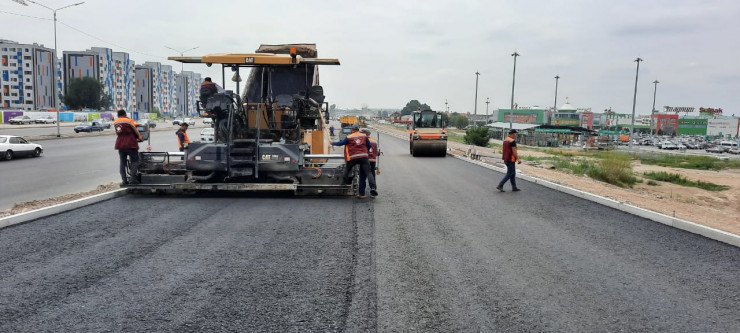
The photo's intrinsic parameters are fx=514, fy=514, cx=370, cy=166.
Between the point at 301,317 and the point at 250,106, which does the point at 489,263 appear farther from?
the point at 250,106

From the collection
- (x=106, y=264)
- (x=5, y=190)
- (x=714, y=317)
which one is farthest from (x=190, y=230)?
(x=5, y=190)

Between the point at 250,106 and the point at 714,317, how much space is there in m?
8.79

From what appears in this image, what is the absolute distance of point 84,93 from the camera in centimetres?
9375

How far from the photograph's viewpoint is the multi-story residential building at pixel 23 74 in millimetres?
98250

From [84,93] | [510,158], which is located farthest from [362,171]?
[84,93]

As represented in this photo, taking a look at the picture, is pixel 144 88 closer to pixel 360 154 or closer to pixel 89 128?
pixel 89 128

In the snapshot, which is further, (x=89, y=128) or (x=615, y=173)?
(x=89, y=128)

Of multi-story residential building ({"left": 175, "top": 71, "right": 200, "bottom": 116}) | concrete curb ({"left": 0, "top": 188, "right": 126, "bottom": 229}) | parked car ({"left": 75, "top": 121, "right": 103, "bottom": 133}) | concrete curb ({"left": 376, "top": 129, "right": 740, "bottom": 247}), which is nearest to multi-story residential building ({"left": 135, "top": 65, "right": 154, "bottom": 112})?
multi-story residential building ({"left": 175, "top": 71, "right": 200, "bottom": 116})

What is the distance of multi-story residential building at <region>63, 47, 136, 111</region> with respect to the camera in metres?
111

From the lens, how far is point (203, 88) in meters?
10.1

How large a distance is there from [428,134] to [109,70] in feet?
368

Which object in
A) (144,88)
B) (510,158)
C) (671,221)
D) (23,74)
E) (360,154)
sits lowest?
(671,221)

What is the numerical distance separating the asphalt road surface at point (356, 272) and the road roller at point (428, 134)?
15921 mm

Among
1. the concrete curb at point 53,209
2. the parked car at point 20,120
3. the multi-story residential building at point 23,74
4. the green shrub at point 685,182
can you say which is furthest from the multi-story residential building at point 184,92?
the concrete curb at point 53,209
